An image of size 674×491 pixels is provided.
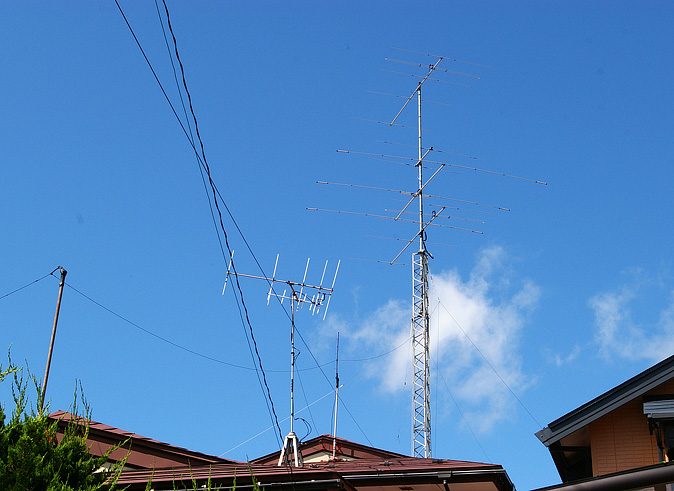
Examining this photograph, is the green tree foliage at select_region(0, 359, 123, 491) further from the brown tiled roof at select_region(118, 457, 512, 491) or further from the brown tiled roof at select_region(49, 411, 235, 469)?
the brown tiled roof at select_region(49, 411, 235, 469)

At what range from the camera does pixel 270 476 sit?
951cm

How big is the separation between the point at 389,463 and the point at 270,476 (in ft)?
6.40

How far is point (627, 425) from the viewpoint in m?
11.0

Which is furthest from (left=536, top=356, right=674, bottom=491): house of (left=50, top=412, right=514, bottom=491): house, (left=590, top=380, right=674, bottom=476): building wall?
(left=50, top=412, right=514, bottom=491): house

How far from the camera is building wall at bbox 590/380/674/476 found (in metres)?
10.7

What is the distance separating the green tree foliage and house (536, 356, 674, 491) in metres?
6.61

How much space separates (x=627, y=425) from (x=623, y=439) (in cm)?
22

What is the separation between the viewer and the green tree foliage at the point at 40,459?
789 cm

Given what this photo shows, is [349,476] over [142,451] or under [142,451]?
under

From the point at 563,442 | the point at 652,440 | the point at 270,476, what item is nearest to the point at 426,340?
the point at 563,442

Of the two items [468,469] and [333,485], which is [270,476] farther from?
[468,469]

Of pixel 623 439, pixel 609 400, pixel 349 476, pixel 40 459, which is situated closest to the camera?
pixel 40 459

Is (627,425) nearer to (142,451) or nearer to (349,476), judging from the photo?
(349,476)

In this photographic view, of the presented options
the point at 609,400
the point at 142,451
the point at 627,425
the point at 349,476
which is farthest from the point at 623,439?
the point at 142,451
